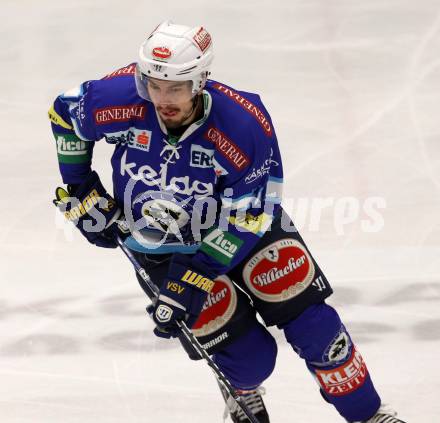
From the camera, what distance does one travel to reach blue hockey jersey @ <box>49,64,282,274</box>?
361cm

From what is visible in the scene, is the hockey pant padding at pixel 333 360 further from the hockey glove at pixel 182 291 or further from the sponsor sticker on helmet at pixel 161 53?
the sponsor sticker on helmet at pixel 161 53

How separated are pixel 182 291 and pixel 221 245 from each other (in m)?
0.21

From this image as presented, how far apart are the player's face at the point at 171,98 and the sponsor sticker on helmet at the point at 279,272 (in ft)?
2.18

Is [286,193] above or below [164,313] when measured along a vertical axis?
below

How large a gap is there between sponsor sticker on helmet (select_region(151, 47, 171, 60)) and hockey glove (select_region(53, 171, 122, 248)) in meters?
0.82

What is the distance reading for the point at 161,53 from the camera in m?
3.43

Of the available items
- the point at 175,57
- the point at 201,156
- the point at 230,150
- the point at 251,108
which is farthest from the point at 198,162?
the point at 175,57

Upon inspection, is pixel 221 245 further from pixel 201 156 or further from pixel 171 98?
pixel 171 98

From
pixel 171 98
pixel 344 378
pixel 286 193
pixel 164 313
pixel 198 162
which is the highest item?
pixel 171 98

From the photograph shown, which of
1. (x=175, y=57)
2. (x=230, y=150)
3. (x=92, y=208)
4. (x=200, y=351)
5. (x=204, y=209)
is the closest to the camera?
(x=175, y=57)

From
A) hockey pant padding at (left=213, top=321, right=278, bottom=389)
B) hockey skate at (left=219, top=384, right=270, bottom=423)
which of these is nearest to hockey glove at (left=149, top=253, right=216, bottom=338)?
hockey pant padding at (left=213, top=321, right=278, bottom=389)

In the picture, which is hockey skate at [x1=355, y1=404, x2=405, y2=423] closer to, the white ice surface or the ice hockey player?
the ice hockey player

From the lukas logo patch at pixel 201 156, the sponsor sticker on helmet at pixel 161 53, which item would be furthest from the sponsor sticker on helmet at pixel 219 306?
the sponsor sticker on helmet at pixel 161 53

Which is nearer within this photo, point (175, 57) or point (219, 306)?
point (175, 57)
